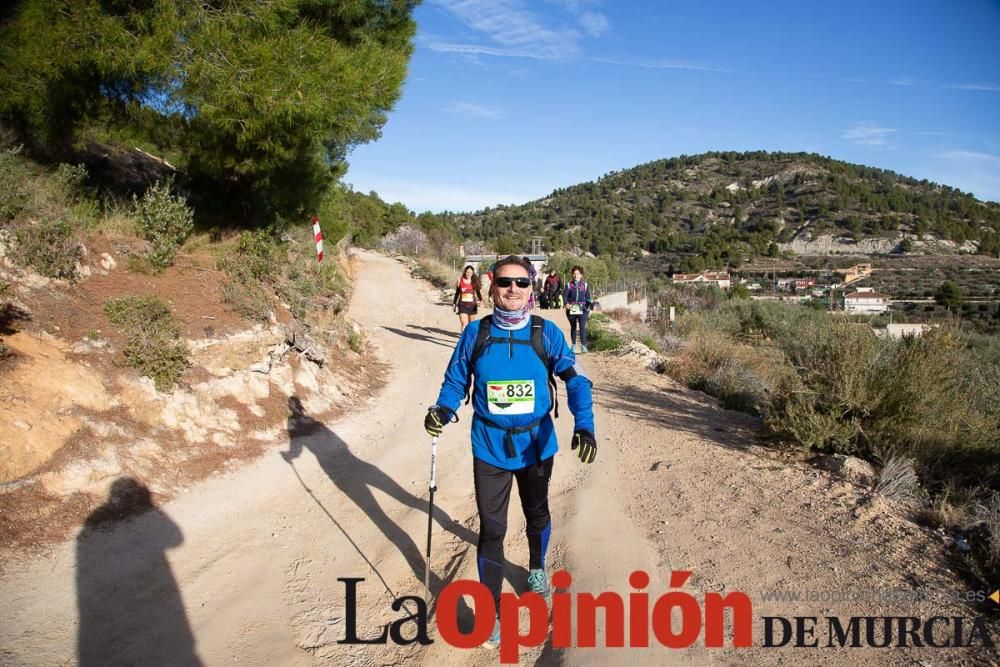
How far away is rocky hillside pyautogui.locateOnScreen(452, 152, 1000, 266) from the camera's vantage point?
60.0m

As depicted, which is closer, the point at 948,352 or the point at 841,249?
the point at 948,352

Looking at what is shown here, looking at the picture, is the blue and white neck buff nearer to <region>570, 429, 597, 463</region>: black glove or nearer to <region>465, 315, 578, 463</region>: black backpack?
<region>465, 315, 578, 463</region>: black backpack

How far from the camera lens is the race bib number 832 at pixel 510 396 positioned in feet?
10.1

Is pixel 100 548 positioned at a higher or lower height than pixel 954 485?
lower

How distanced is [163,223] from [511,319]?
736 centimetres

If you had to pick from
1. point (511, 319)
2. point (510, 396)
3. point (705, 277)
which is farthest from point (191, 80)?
point (705, 277)

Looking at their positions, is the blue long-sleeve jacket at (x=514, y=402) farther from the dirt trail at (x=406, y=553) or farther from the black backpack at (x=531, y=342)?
the dirt trail at (x=406, y=553)

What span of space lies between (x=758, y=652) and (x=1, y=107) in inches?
453

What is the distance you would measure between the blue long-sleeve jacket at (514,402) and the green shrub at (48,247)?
229 inches

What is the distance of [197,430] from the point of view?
5.76 m

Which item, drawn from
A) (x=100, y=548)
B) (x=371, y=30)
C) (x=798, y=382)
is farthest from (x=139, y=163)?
(x=798, y=382)

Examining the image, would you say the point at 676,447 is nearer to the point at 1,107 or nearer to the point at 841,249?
the point at 1,107

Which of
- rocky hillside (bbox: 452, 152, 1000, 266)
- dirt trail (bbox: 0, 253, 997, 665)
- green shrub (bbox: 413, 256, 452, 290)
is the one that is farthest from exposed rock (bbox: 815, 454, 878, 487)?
rocky hillside (bbox: 452, 152, 1000, 266)

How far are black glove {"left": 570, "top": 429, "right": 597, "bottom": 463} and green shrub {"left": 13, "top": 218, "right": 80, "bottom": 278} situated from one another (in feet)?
21.4
